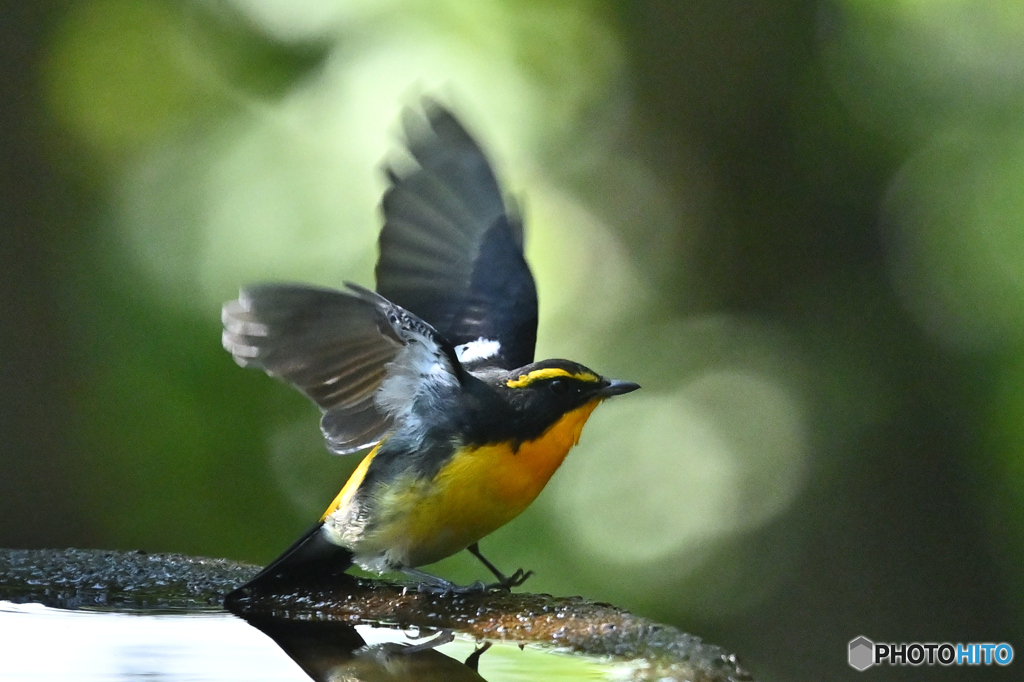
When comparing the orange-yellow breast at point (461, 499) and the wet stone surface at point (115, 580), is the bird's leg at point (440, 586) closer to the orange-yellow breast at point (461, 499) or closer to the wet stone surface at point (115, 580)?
the orange-yellow breast at point (461, 499)

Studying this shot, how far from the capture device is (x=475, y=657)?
2342 millimetres

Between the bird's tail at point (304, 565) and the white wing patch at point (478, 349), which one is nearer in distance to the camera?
the bird's tail at point (304, 565)

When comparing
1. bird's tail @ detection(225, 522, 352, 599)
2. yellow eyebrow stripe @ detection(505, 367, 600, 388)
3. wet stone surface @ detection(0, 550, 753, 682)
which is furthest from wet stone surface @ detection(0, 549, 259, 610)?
yellow eyebrow stripe @ detection(505, 367, 600, 388)

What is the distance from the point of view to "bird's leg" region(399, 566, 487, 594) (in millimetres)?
2926

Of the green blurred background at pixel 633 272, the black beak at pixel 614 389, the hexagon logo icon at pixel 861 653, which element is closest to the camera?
the black beak at pixel 614 389

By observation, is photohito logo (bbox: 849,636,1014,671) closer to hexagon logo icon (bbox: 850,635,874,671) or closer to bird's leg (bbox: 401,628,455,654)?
hexagon logo icon (bbox: 850,635,874,671)

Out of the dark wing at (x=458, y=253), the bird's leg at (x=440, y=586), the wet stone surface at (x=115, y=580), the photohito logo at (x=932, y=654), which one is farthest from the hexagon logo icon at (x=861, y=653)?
the wet stone surface at (x=115, y=580)

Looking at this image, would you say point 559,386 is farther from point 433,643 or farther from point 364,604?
point 433,643

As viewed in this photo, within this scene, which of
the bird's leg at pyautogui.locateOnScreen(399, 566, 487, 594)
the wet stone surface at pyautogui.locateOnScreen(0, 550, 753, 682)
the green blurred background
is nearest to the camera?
the wet stone surface at pyautogui.locateOnScreen(0, 550, 753, 682)

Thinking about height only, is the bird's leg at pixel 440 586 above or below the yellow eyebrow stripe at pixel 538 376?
below

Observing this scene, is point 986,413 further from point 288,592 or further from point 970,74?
point 288,592

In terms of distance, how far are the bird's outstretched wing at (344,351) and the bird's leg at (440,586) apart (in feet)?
1.39

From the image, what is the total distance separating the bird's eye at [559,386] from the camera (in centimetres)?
325

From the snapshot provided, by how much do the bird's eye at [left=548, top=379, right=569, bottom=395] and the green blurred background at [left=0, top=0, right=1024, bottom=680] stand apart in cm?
363
